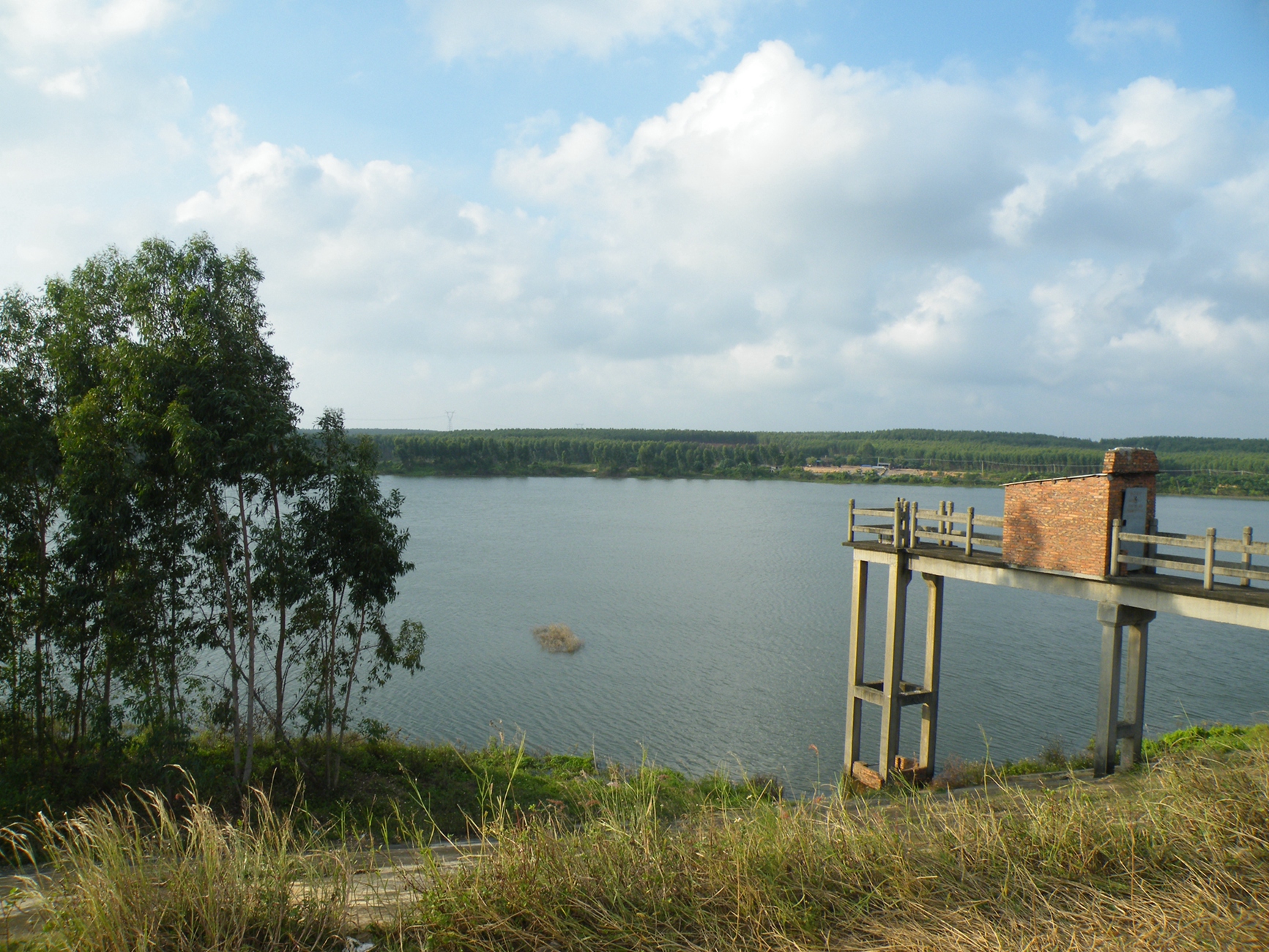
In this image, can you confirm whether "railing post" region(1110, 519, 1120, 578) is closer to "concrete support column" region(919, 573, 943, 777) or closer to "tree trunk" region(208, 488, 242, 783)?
"concrete support column" region(919, 573, 943, 777)

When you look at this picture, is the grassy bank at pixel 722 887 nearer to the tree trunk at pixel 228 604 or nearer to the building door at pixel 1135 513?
the building door at pixel 1135 513

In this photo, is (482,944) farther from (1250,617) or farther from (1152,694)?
(1152,694)

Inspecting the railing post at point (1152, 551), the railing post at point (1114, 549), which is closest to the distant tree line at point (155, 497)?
the railing post at point (1114, 549)

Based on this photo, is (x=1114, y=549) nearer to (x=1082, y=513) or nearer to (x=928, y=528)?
(x=1082, y=513)

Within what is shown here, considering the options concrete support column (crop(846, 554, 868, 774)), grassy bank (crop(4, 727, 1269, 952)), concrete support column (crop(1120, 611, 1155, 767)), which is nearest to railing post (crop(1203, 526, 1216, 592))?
concrete support column (crop(1120, 611, 1155, 767))

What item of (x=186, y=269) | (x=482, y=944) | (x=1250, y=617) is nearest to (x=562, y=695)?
(x=186, y=269)

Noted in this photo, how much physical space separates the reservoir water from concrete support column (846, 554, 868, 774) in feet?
2.97

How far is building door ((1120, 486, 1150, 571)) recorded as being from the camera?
10.3m

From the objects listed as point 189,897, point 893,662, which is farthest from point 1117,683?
point 189,897

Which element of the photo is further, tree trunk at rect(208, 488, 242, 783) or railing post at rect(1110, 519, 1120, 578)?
tree trunk at rect(208, 488, 242, 783)

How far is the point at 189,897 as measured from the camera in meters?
3.69

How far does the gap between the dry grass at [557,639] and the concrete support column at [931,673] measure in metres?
13.5

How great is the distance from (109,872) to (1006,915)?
14.5 ft

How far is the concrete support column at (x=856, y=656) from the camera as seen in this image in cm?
1417
